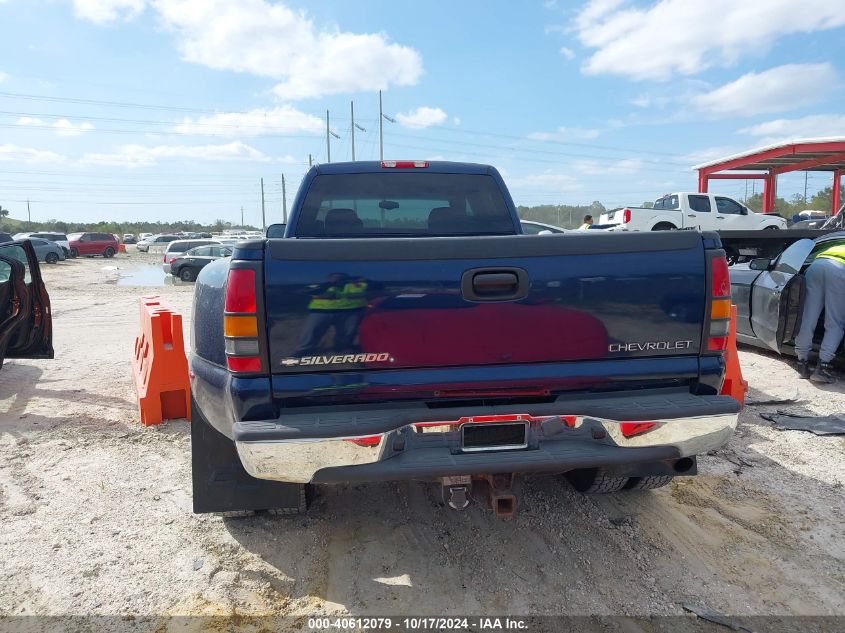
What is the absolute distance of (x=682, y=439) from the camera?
8.30ft

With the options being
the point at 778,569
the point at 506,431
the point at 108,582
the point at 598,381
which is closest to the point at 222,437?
the point at 108,582

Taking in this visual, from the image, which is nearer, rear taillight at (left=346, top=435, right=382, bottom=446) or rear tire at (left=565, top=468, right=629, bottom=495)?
rear taillight at (left=346, top=435, right=382, bottom=446)

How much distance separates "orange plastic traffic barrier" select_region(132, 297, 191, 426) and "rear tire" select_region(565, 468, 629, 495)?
10.7ft

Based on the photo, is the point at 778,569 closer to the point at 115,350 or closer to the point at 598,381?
the point at 598,381

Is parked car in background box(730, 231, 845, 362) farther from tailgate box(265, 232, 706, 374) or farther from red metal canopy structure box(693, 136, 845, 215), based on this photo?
red metal canopy structure box(693, 136, 845, 215)

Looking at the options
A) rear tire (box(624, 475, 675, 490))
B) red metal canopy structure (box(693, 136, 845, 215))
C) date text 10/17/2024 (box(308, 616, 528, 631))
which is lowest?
date text 10/17/2024 (box(308, 616, 528, 631))

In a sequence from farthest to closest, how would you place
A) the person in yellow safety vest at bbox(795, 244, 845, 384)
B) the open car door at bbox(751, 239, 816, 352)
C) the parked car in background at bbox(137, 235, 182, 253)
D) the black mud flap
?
the parked car in background at bbox(137, 235, 182, 253) < the open car door at bbox(751, 239, 816, 352) < the person in yellow safety vest at bbox(795, 244, 845, 384) < the black mud flap

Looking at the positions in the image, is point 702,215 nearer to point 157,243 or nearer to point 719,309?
point 719,309

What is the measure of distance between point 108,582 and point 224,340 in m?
1.39

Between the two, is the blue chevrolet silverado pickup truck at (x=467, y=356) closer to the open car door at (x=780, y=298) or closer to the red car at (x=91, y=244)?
the open car door at (x=780, y=298)

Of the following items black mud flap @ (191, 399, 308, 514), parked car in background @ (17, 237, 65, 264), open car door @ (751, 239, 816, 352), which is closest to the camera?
black mud flap @ (191, 399, 308, 514)

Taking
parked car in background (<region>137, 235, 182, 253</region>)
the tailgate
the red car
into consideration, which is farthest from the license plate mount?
parked car in background (<region>137, 235, 182, 253</region>)

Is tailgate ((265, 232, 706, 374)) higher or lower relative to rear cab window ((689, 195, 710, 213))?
lower

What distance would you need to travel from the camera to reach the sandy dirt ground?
2686mm
